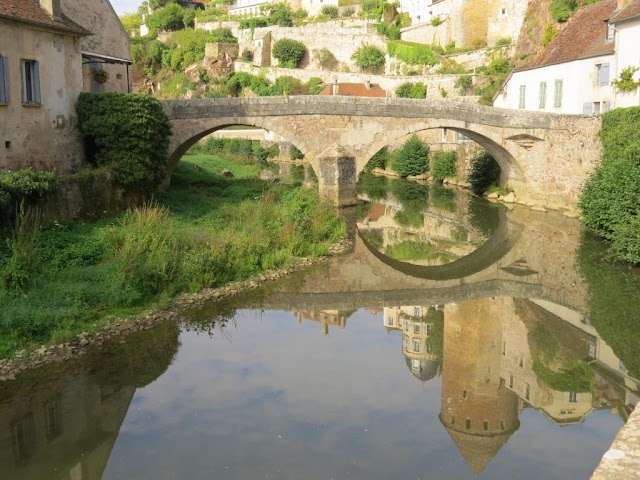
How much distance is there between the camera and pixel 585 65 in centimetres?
2339

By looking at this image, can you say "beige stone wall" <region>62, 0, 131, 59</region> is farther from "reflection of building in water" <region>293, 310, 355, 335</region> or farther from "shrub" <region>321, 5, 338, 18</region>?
"shrub" <region>321, 5, 338, 18</region>

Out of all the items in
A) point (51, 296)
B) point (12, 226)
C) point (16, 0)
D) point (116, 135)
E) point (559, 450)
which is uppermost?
point (16, 0)

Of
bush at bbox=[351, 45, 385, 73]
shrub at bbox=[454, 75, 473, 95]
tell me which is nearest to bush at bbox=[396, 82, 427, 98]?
shrub at bbox=[454, 75, 473, 95]

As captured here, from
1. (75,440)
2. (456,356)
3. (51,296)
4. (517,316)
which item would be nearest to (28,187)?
(51,296)

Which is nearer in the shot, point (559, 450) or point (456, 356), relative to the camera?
point (559, 450)

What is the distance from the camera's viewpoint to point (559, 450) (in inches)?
316

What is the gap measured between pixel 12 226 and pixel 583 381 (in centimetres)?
965

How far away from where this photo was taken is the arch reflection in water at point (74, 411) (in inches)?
293

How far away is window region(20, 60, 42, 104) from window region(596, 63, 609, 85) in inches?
673

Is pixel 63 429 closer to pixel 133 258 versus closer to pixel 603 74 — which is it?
pixel 133 258

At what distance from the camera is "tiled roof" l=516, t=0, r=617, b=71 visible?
2317 centimetres

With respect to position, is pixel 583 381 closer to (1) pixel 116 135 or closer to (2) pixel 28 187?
(2) pixel 28 187

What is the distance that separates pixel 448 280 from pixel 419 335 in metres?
4.16

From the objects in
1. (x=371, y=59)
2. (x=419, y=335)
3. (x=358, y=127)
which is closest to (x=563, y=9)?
(x=358, y=127)
